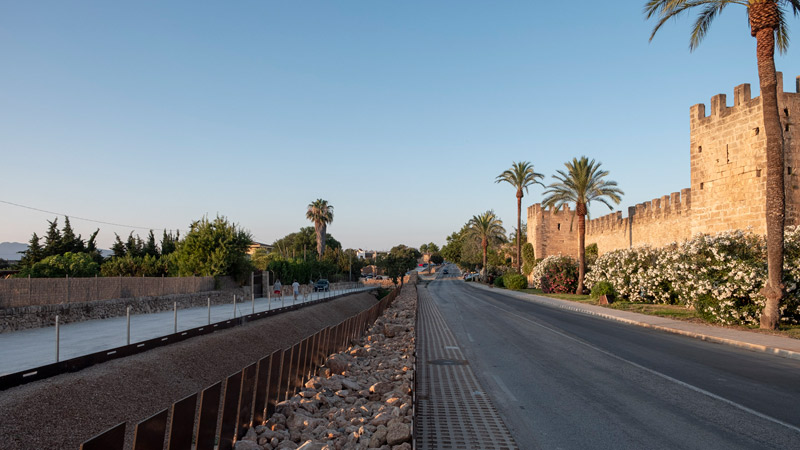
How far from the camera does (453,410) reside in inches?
316

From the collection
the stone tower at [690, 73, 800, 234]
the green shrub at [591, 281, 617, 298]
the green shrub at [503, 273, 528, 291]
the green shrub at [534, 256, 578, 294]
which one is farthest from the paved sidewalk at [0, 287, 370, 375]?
the green shrub at [503, 273, 528, 291]

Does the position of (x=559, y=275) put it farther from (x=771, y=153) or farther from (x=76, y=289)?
(x=76, y=289)

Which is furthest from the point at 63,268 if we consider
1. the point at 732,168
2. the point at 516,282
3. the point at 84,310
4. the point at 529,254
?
the point at 529,254

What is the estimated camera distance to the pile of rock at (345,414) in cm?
620

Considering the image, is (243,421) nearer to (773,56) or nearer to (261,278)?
Result: (773,56)

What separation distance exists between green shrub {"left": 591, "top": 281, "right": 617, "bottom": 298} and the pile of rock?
2400cm

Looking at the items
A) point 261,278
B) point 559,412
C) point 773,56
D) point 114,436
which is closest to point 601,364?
point 559,412

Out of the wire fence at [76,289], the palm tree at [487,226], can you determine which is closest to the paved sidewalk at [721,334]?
the wire fence at [76,289]

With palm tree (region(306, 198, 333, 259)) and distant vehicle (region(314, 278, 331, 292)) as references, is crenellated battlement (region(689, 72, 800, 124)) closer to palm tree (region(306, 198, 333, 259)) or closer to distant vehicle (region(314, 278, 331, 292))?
distant vehicle (region(314, 278, 331, 292))

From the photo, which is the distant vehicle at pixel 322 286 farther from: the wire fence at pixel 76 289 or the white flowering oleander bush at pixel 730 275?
the white flowering oleander bush at pixel 730 275

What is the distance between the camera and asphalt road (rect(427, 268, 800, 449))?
262 inches

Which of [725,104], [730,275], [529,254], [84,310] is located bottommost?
[84,310]

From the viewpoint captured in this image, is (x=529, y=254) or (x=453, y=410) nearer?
(x=453, y=410)

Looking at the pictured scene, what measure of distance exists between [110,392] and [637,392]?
9.20m
